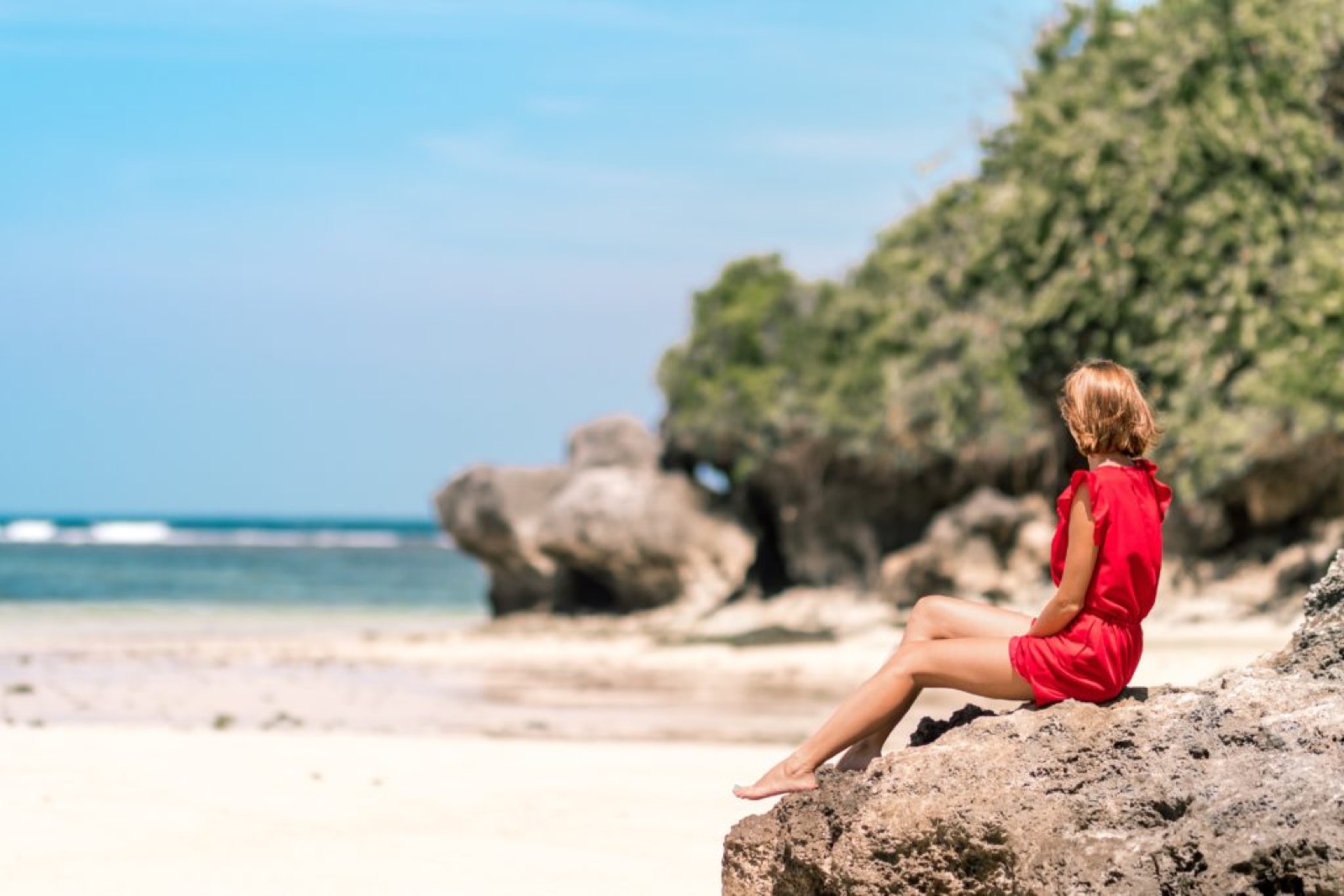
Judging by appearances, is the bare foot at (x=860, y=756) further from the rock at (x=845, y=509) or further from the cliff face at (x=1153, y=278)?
the rock at (x=845, y=509)

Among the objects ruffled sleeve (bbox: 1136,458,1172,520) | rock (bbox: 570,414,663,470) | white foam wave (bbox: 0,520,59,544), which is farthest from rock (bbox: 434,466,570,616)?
white foam wave (bbox: 0,520,59,544)

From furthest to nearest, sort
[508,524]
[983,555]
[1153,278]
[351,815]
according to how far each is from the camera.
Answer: [508,524] < [983,555] < [1153,278] < [351,815]

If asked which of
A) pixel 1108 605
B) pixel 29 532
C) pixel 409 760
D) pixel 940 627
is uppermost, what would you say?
pixel 1108 605

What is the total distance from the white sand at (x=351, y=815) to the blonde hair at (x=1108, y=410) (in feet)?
8.70

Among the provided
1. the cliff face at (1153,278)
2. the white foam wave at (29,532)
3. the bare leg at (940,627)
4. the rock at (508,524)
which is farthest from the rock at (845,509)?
the white foam wave at (29,532)

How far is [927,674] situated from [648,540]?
2674cm

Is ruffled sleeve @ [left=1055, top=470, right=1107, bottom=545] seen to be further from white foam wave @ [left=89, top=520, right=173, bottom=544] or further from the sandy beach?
white foam wave @ [left=89, top=520, right=173, bottom=544]

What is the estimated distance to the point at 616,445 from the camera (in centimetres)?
3566

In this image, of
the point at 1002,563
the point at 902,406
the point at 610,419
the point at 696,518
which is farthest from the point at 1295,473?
the point at 610,419

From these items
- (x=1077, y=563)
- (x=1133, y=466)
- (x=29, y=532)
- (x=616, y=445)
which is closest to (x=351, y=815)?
(x=1077, y=563)

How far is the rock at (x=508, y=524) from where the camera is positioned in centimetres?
3488

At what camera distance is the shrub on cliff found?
820 inches

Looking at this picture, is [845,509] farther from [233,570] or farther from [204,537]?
[204,537]

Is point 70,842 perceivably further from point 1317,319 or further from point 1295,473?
point 1295,473
